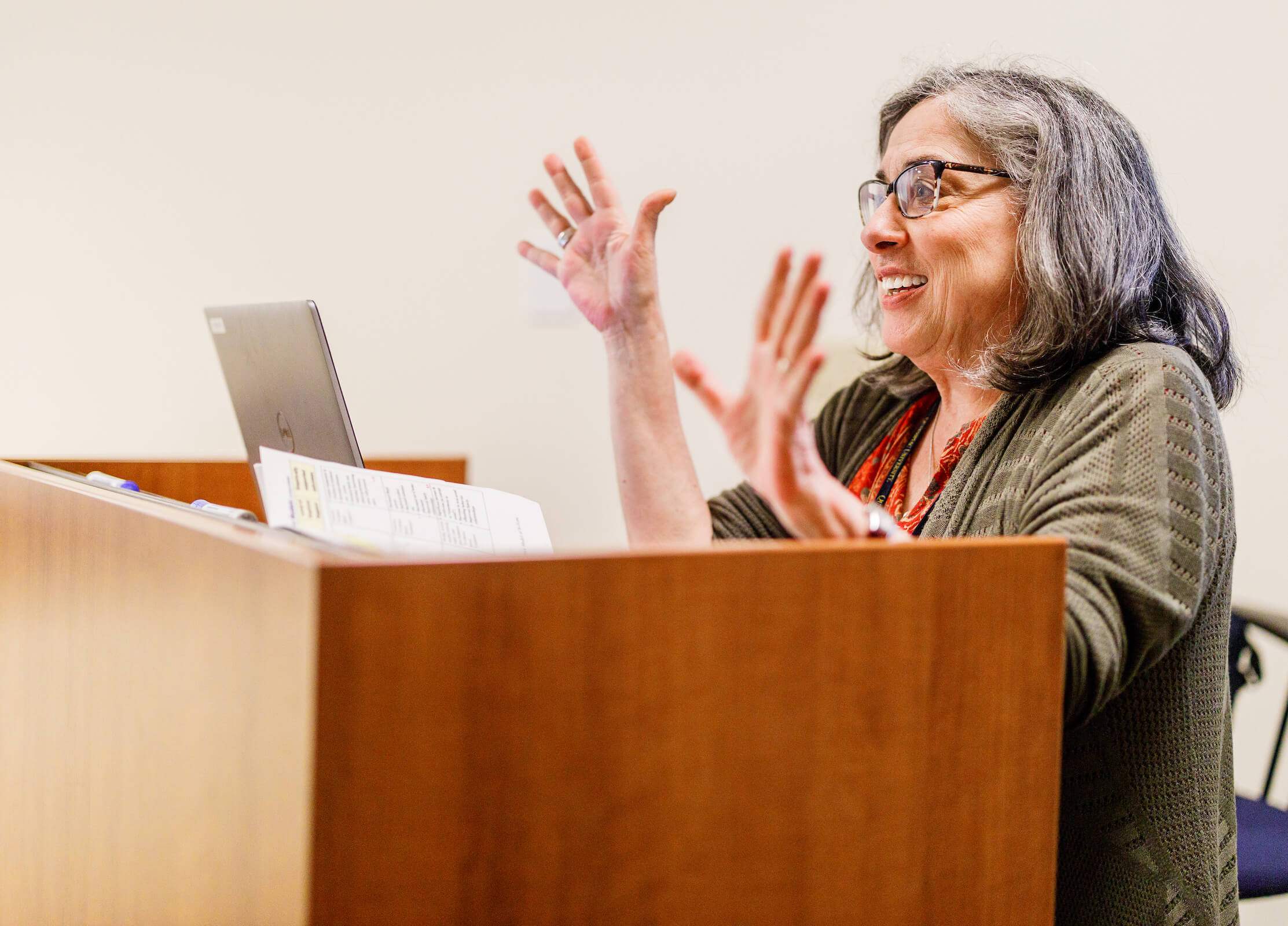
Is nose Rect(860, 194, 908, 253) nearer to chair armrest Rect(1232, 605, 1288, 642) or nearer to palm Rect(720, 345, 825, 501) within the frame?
palm Rect(720, 345, 825, 501)

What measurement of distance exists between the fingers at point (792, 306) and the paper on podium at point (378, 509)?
0.62 feet

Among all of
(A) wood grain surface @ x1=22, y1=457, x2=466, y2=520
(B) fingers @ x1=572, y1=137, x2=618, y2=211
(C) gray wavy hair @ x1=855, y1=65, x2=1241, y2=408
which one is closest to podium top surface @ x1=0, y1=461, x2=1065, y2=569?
(C) gray wavy hair @ x1=855, y1=65, x2=1241, y2=408

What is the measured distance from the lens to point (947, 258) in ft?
3.65

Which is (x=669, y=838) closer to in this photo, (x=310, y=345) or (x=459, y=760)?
(x=459, y=760)

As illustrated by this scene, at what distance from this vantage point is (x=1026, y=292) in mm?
1086

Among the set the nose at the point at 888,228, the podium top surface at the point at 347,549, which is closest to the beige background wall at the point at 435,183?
the nose at the point at 888,228

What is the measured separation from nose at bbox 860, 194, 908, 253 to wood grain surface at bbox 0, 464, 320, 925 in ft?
2.45

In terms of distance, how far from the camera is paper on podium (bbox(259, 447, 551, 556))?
0.65 meters

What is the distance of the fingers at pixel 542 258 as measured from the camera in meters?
1.15

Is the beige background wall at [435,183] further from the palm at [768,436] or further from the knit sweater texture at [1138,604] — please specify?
the palm at [768,436]

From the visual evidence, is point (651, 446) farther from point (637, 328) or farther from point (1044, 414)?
point (1044, 414)

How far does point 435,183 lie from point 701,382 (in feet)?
5.13

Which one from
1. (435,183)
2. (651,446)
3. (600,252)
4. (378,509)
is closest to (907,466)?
(651,446)

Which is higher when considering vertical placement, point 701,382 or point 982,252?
point 982,252
